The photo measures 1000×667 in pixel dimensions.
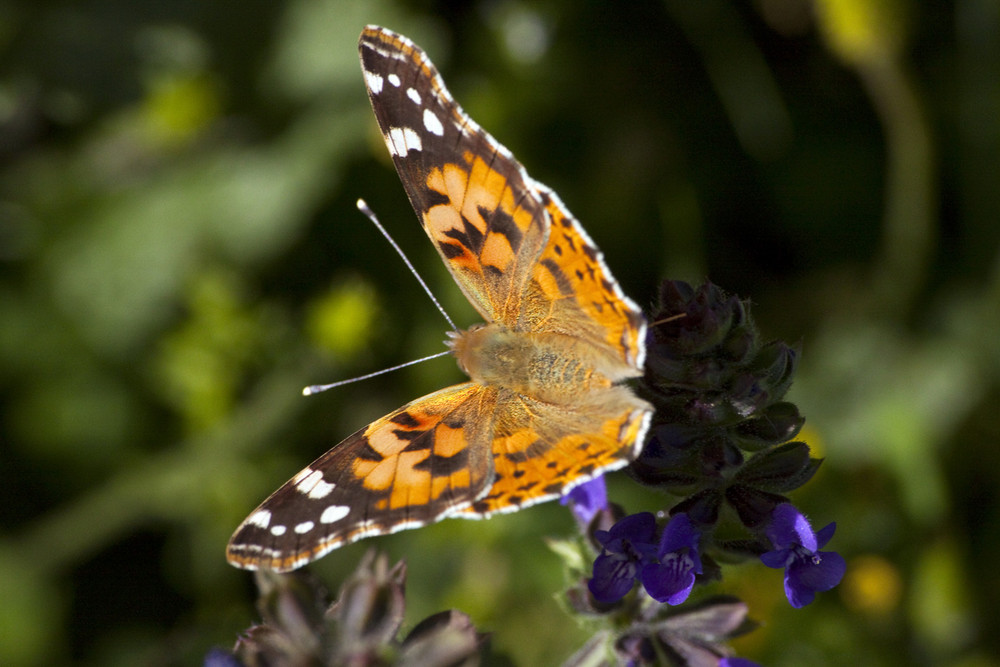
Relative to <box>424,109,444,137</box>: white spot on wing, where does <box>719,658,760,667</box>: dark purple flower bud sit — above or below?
below

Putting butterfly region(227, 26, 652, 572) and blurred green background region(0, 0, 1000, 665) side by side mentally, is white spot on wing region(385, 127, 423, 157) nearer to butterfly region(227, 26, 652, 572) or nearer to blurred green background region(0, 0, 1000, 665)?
butterfly region(227, 26, 652, 572)

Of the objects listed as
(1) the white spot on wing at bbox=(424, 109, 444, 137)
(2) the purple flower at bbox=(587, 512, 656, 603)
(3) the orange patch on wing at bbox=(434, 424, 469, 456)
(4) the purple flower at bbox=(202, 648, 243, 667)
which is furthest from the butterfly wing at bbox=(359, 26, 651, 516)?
(4) the purple flower at bbox=(202, 648, 243, 667)

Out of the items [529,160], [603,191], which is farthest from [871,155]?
[529,160]

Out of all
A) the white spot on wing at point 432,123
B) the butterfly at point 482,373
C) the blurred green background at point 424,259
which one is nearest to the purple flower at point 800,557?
the butterfly at point 482,373

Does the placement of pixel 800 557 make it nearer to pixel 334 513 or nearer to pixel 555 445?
pixel 555 445

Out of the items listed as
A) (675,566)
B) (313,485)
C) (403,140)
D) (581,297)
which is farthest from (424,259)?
(675,566)

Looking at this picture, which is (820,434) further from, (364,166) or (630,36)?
(364,166)
